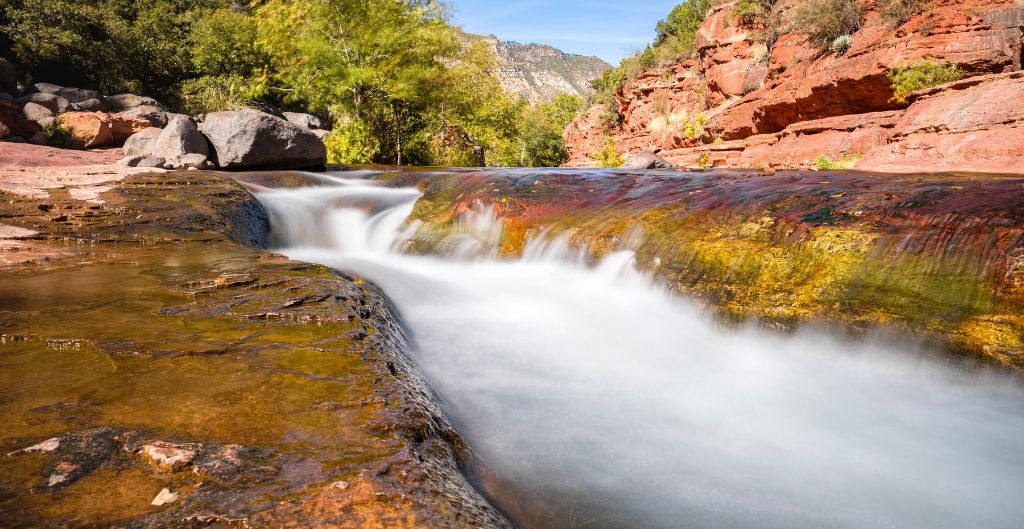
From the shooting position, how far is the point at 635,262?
5.03 m

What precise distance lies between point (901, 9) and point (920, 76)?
3.47 meters

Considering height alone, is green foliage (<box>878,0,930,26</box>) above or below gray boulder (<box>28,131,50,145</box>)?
above

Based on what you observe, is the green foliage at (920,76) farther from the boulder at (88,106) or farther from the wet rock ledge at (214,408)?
the boulder at (88,106)

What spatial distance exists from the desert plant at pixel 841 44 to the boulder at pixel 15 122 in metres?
23.8

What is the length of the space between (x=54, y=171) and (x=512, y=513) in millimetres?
9944

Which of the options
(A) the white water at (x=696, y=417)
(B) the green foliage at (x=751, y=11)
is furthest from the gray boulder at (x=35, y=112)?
(B) the green foliage at (x=751, y=11)

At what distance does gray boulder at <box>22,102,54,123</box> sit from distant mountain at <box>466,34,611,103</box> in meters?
137

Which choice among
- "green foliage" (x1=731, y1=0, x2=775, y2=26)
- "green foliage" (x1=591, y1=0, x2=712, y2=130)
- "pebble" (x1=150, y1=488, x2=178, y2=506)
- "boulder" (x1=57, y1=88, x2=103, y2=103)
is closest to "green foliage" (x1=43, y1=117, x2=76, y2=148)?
"boulder" (x1=57, y1=88, x2=103, y2=103)

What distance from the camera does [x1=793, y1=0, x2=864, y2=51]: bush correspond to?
16922 mm

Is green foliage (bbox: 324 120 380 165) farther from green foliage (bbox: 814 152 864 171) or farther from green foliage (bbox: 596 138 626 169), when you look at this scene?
green foliage (bbox: 596 138 626 169)

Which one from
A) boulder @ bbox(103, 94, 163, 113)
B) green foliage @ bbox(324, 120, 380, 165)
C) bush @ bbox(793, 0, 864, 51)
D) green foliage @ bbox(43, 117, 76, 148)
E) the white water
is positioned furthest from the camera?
boulder @ bbox(103, 94, 163, 113)

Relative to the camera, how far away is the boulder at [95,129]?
1427 centimetres

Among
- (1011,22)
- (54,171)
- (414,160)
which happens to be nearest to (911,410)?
(54,171)

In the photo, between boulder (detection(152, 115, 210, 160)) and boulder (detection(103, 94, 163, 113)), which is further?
boulder (detection(103, 94, 163, 113))
